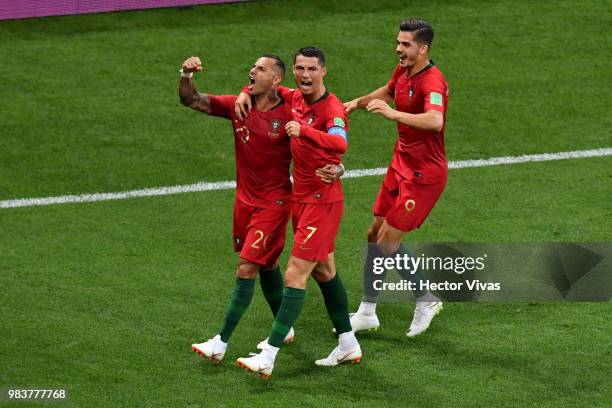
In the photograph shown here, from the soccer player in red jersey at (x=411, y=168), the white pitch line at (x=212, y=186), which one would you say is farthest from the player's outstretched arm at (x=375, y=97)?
the white pitch line at (x=212, y=186)

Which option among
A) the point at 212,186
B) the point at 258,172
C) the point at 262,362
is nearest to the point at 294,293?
the point at 262,362

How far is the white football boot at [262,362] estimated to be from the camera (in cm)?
1030

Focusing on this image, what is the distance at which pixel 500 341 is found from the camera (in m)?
11.1

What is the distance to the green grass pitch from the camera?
10438mm

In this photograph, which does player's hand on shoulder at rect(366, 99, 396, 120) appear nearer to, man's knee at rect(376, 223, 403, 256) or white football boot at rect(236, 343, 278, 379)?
man's knee at rect(376, 223, 403, 256)

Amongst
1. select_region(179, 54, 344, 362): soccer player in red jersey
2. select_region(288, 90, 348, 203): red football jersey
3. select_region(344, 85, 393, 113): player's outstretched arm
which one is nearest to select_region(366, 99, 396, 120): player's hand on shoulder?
select_region(288, 90, 348, 203): red football jersey

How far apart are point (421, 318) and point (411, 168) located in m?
1.25

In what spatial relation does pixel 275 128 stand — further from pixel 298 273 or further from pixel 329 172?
pixel 298 273

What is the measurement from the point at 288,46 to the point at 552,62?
3.43 meters

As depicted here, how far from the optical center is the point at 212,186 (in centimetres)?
1480

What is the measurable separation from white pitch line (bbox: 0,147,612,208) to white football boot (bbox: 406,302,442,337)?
3.71 m

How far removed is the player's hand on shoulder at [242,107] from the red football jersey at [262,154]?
0.17 feet

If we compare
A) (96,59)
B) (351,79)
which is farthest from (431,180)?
(96,59)

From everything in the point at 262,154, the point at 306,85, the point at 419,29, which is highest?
the point at 419,29
